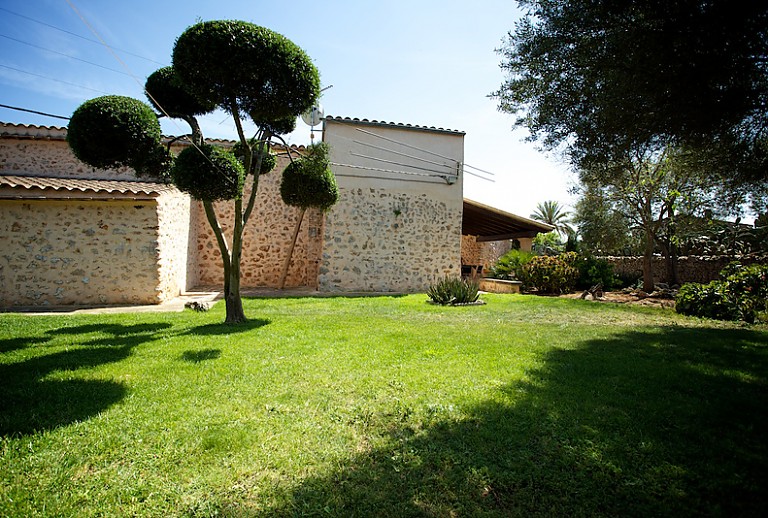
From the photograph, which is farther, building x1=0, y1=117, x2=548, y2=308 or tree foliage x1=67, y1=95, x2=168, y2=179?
building x1=0, y1=117, x2=548, y2=308

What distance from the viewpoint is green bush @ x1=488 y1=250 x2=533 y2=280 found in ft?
50.1

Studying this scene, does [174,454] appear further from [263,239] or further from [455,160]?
[455,160]

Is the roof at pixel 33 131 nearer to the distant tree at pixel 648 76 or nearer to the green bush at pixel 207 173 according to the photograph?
the green bush at pixel 207 173

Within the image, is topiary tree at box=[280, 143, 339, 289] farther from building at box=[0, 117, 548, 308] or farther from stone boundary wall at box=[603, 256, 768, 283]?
stone boundary wall at box=[603, 256, 768, 283]

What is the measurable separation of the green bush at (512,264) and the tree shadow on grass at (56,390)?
13.5 meters

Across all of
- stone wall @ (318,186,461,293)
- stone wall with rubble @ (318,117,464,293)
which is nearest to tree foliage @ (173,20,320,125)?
stone wall with rubble @ (318,117,464,293)

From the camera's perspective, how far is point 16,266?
830cm

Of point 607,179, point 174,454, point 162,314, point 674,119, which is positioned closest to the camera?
point 174,454

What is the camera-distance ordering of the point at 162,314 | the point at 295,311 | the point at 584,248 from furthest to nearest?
the point at 584,248, the point at 295,311, the point at 162,314

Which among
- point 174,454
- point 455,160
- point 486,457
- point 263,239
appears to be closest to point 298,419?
point 174,454

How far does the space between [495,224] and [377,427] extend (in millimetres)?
14682

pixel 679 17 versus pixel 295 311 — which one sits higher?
pixel 679 17

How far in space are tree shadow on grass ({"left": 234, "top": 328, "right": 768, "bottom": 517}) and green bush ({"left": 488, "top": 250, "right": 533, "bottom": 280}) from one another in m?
11.6

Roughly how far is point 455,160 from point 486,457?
1258 cm
